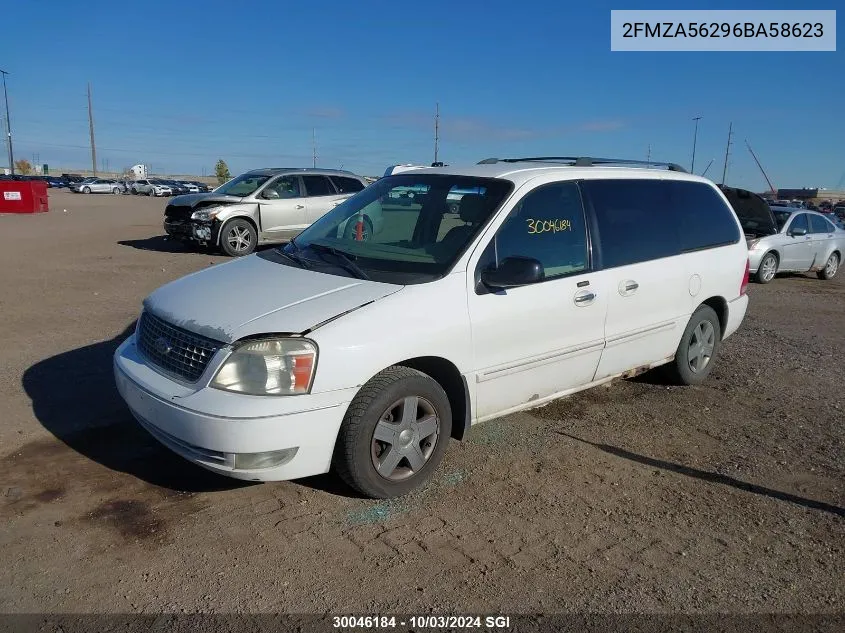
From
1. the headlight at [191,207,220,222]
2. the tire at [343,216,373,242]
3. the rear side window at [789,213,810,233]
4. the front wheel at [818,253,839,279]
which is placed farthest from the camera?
the front wheel at [818,253,839,279]

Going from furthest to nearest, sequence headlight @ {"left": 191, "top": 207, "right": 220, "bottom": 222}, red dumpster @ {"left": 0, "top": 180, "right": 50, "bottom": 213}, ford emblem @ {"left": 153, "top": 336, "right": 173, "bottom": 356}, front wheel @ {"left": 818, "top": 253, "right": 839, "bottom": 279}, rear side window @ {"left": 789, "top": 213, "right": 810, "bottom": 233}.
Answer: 1. red dumpster @ {"left": 0, "top": 180, "right": 50, "bottom": 213}
2. front wheel @ {"left": 818, "top": 253, "right": 839, "bottom": 279}
3. headlight @ {"left": 191, "top": 207, "right": 220, "bottom": 222}
4. rear side window @ {"left": 789, "top": 213, "right": 810, "bottom": 233}
5. ford emblem @ {"left": 153, "top": 336, "right": 173, "bottom": 356}

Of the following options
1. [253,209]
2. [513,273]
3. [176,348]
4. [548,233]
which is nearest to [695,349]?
[548,233]

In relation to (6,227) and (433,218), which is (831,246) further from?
(6,227)

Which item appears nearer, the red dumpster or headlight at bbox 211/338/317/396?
headlight at bbox 211/338/317/396

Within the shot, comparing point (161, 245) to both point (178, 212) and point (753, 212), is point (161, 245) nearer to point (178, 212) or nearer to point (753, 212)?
point (178, 212)

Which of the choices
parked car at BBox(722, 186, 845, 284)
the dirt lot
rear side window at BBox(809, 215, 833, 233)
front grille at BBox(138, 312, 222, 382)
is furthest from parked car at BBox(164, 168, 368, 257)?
front grille at BBox(138, 312, 222, 382)

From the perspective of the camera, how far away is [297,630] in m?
2.65

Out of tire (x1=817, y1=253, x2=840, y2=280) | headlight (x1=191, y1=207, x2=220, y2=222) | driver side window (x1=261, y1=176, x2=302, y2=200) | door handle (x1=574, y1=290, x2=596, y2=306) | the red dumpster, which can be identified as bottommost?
→ tire (x1=817, y1=253, x2=840, y2=280)

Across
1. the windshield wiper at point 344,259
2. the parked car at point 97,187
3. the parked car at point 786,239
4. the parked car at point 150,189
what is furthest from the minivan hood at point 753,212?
the parked car at point 97,187

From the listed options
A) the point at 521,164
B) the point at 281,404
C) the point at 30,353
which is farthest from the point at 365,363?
the point at 30,353

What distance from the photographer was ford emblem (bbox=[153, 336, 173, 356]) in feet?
11.6

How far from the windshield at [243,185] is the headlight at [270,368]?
38.2 ft

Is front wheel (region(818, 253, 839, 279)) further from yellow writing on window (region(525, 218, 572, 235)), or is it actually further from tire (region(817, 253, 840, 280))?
yellow writing on window (region(525, 218, 572, 235))

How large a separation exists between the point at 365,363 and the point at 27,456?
2.35 metres
